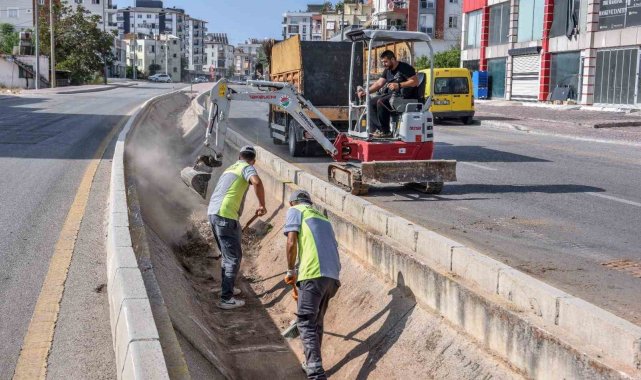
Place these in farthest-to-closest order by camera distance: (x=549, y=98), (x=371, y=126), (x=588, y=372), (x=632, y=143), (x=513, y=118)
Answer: (x=549, y=98) < (x=513, y=118) < (x=632, y=143) < (x=371, y=126) < (x=588, y=372)

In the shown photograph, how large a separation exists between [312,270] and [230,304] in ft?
9.19

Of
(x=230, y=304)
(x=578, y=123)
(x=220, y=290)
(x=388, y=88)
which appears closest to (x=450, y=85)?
(x=578, y=123)

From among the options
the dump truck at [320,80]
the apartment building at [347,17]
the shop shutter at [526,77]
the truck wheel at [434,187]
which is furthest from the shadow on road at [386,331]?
the apartment building at [347,17]

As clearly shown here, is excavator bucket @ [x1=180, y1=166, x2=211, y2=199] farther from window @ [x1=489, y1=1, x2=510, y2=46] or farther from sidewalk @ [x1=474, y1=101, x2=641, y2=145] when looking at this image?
window @ [x1=489, y1=1, x2=510, y2=46]

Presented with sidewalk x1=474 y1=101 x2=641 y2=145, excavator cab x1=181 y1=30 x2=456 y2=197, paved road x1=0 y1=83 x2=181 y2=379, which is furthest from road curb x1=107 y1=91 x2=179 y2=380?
sidewalk x1=474 y1=101 x2=641 y2=145

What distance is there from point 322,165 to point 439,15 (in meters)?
62.7

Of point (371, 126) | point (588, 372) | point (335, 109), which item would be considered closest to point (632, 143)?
point (335, 109)

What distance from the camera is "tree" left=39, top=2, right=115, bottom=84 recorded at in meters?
73.8

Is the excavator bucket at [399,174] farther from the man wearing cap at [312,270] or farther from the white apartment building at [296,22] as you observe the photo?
the white apartment building at [296,22]

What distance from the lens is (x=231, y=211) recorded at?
364 inches

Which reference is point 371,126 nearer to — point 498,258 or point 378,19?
point 498,258

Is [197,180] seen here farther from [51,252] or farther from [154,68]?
[154,68]

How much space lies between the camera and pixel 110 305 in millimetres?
5832

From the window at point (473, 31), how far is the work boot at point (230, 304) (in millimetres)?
46645
